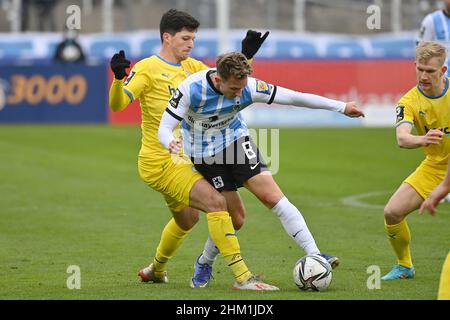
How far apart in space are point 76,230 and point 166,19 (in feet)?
12.6

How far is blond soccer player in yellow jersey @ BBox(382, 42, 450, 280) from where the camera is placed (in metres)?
8.05

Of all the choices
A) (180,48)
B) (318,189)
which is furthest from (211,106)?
(318,189)

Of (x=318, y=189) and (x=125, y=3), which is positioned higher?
(x=125, y=3)

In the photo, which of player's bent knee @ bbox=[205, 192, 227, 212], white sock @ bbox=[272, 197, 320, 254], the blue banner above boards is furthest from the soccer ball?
the blue banner above boards

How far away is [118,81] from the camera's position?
8.25 meters

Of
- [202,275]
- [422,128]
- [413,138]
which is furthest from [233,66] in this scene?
[422,128]

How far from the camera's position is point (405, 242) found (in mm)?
8594

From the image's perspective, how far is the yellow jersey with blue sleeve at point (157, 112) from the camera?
8.29 m

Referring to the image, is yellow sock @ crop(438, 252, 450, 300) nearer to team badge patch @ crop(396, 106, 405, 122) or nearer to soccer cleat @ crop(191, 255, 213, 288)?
team badge patch @ crop(396, 106, 405, 122)

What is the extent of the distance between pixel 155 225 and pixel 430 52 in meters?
5.08

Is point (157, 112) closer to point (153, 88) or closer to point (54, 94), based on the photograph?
point (153, 88)

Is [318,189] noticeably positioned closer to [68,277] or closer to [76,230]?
[76,230]

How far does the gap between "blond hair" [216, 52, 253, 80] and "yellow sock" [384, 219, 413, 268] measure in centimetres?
198
